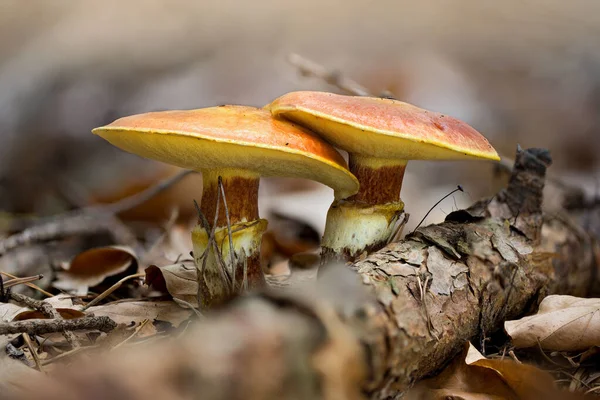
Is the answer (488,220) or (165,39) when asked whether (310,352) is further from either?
(165,39)

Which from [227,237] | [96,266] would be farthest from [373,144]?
[96,266]

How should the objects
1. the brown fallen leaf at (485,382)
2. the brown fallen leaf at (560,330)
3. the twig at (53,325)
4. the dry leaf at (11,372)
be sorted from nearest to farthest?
the dry leaf at (11,372) < the brown fallen leaf at (485,382) < the twig at (53,325) < the brown fallen leaf at (560,330)

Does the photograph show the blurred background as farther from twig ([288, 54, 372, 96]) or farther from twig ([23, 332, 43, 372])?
twig ([23, 332, 43, 372])

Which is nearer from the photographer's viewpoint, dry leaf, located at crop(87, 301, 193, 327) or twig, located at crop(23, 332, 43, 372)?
twig, located at crop(23, 332, 43, 372)

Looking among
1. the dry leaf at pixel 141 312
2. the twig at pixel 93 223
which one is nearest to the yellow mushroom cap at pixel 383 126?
the dry leaf at pixel 141 312

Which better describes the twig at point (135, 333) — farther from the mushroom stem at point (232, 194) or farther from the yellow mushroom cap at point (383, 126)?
the yellow mushroom cap at point (383, 126)

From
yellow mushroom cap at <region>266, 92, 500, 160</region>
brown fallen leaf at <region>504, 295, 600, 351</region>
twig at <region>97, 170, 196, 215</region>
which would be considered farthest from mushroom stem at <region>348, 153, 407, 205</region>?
twig at <region>97, 170, 196, 215</region>

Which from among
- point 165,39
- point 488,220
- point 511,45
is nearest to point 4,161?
point 165,39
